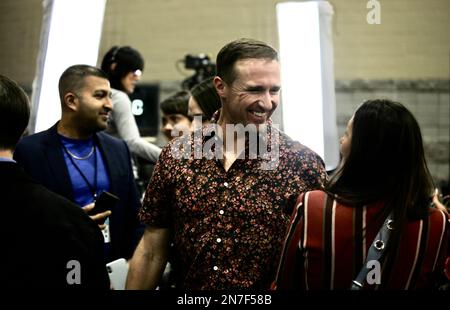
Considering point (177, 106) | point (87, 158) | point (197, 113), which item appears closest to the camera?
point (87, 158)

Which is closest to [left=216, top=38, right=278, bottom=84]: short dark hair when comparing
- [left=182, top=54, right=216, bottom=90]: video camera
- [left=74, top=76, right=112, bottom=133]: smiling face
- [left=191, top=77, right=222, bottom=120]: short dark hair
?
[left=191, top=77, right=222, bottom=120]: short dark hair

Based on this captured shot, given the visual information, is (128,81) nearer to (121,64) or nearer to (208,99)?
(121,64)

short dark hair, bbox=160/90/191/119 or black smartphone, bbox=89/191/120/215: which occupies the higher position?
short dark hair, bbox=160/90/191/119

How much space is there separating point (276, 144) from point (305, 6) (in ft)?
4.47

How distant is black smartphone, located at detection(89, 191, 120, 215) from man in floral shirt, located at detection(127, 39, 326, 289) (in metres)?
0.38

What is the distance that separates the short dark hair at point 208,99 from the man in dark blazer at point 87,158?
0.37 meters

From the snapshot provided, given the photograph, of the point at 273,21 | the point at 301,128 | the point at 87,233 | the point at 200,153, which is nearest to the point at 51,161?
the point at 200,153

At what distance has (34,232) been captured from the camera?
132 cm

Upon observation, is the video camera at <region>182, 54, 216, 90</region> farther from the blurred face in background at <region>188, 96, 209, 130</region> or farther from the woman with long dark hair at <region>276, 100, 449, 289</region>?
the woman with long dark hair at <region>276, 100, 449, 289</region>

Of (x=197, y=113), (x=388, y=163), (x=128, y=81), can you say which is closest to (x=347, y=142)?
(x=388, y=163)

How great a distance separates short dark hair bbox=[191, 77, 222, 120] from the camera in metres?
2.34

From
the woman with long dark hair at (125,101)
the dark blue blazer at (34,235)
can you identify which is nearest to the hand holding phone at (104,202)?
the dark blue blazer at (34,235)

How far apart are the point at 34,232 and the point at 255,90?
715 mm
